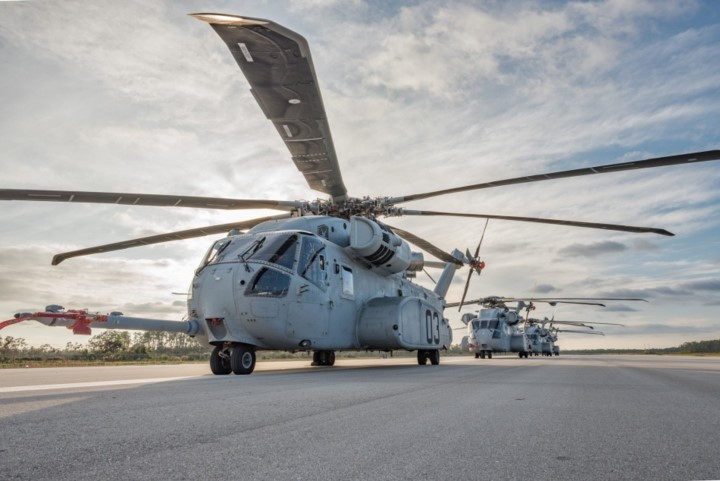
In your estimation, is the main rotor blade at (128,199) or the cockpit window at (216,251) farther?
the cockpit window at (216,251)

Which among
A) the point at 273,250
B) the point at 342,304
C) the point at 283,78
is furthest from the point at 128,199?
the point at 342,304

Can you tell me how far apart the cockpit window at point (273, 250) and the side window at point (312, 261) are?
26cm

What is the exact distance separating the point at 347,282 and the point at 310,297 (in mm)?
1990

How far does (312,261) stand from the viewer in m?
10.5

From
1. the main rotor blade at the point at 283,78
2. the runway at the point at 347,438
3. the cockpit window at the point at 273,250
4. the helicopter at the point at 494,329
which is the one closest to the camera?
the runway at the point at 347,438

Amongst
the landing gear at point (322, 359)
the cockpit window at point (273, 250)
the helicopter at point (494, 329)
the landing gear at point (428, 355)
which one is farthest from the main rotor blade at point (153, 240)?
the helicopter at point (494, 329)

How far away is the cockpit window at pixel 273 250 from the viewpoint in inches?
382

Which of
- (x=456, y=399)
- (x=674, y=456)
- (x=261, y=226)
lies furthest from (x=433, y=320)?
(x=674, y=456)

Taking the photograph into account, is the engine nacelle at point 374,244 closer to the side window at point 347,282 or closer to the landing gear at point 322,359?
the side window at point 347,282

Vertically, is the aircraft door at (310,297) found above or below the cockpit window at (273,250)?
below

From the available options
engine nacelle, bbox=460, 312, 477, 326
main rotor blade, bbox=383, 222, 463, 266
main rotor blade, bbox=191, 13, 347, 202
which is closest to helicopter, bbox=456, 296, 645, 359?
engine nacelle, bbox=460, 312, 477, 326

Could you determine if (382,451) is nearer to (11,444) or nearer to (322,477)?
(322,477)

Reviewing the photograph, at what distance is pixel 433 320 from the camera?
50.6ft

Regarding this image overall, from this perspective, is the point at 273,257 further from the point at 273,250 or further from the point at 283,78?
the point at 283,78
